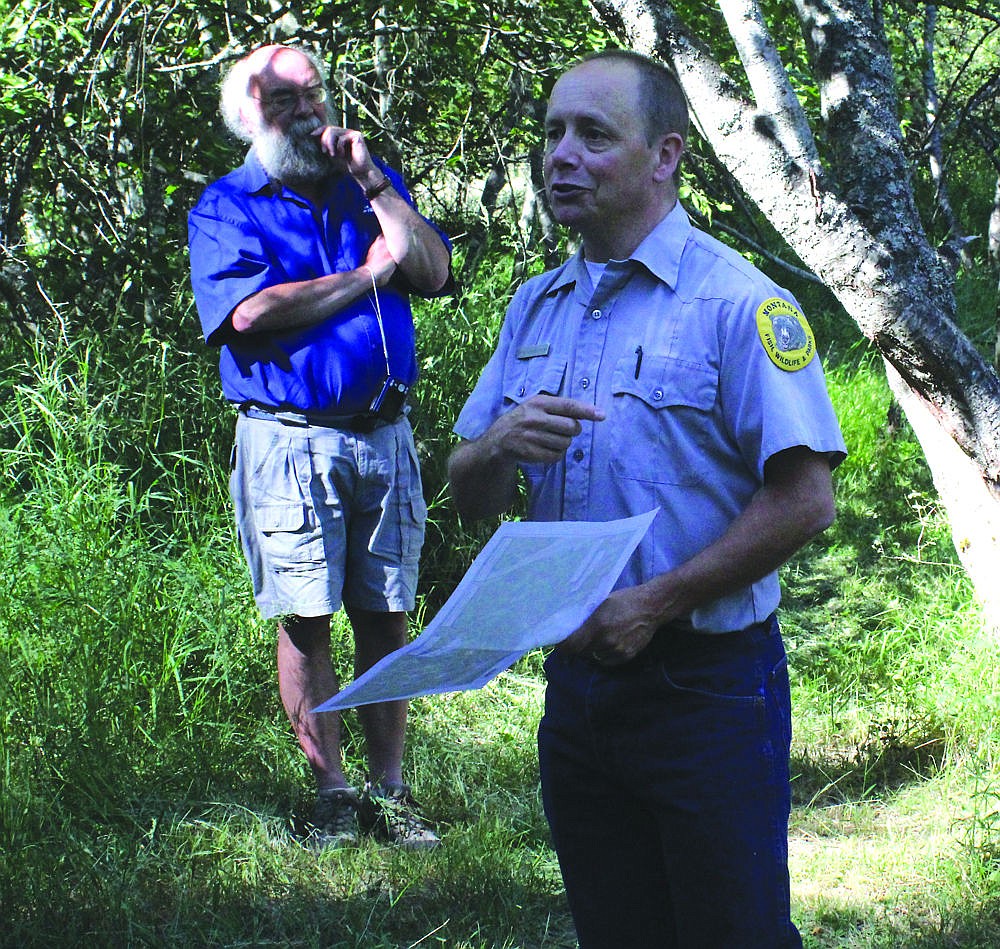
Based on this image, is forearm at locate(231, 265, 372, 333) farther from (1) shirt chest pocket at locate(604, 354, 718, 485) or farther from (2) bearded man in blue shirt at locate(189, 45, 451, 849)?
(1) shirt chest pocket at locate(604, 354, 718, 485)

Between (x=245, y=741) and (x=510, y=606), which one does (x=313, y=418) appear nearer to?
(x=245, y=741)

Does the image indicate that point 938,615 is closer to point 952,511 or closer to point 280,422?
point 952,511

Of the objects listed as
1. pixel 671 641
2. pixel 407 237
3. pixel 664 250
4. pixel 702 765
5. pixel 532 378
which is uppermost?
pixel 407 237

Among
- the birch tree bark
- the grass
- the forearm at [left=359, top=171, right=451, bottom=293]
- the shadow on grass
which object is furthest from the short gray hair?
the shadow on grass

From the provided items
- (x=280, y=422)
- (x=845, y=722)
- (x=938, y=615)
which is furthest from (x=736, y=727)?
(x=938, y=615)

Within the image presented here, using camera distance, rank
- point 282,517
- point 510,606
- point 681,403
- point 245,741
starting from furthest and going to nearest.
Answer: point 245,741
point 282,517
point 681,403
point 510,606

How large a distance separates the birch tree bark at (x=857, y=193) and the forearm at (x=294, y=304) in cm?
116

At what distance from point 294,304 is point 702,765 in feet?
7.06

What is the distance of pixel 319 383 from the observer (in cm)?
362

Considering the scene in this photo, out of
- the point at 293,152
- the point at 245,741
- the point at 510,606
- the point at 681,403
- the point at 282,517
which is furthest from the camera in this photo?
the point at 245,741

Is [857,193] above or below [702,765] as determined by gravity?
above

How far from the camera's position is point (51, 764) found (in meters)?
3.63

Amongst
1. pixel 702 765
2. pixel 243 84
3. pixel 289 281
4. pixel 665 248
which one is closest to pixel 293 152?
pixel 243 84

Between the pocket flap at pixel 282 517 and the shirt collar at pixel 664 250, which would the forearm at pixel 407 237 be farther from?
the shirt collar at pixel 664 250
